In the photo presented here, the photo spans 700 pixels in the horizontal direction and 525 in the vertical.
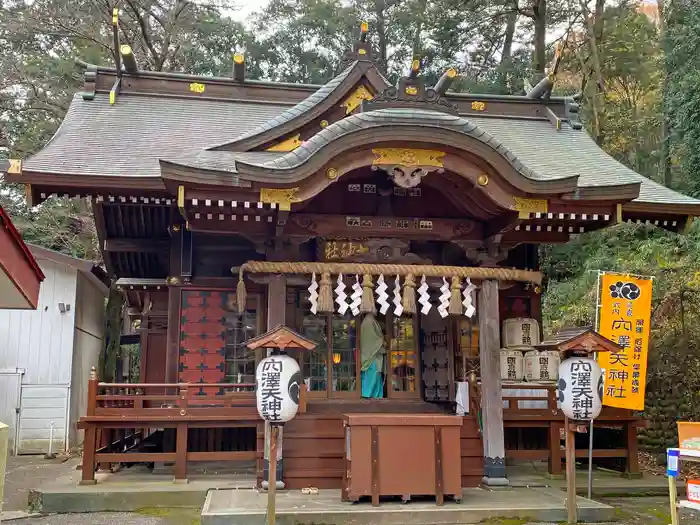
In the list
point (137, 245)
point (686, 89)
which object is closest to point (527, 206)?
point (137, 245)

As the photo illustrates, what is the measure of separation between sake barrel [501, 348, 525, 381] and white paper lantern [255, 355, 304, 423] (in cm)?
451

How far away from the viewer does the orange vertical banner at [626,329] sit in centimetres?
896

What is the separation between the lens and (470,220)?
9.25 metres

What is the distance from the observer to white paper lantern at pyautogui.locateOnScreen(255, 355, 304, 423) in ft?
22.2

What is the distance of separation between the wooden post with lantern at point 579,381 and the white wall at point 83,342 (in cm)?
1091

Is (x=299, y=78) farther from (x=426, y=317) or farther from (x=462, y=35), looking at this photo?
(x=426, y=317)

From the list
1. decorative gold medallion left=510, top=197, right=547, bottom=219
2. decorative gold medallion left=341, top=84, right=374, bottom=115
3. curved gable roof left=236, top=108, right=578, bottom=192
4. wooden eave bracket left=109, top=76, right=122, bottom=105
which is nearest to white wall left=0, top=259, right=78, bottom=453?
wooden eave bracket left=109, top=76, right=122, bottom=105

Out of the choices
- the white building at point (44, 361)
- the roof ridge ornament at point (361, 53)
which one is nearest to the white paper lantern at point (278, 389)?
the roof ridge ornament at point (361, 53)

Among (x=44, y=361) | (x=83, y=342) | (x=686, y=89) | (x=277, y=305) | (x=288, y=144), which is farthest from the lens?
(x=686, y=89)

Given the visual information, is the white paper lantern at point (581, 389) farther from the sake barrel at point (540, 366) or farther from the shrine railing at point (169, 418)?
the shrine railing at point (169, 418)

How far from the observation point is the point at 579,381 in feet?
23.8

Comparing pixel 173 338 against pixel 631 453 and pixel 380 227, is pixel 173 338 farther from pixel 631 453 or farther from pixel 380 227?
pixel 631 453

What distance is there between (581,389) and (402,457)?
84.9 inches

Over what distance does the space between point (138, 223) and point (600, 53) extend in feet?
72.3
